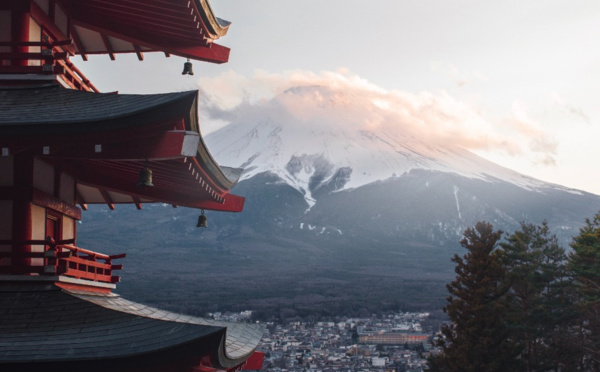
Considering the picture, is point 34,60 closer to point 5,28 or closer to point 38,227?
point 5,28

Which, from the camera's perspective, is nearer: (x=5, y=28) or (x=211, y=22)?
(x=5, y=28)

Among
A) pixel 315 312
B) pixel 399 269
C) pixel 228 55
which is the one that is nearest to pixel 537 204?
pixel 399 269

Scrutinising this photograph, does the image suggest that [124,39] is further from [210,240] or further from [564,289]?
[210,240]

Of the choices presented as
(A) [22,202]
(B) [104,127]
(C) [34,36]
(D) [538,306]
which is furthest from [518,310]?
(B) [104,127]

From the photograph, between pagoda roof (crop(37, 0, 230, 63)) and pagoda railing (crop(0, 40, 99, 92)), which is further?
pagoda roof (crop(37, 0, 230, 63))

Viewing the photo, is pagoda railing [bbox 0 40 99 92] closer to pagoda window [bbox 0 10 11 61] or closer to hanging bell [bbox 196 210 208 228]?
pagoda window [bbox 0 10 11 61]

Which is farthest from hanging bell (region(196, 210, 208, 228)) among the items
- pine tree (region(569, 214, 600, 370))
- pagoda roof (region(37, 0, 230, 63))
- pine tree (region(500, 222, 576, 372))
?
pine tree (region(500, 222, 576, 372))
